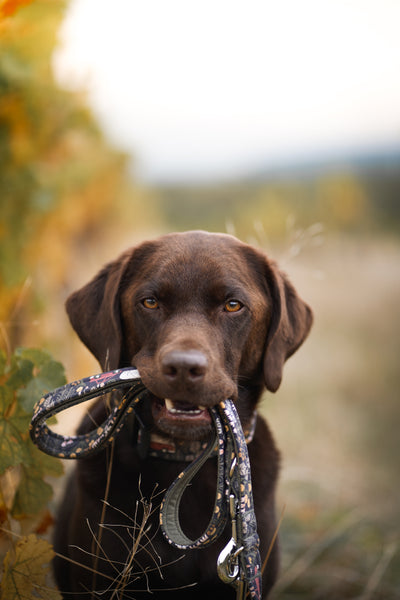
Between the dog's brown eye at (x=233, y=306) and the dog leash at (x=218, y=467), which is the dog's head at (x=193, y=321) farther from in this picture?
the dog leash at (x=218, y=467)

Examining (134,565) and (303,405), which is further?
(303,405)

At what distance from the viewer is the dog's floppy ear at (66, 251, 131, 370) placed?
2674 millimetres

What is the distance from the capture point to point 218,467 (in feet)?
7.24

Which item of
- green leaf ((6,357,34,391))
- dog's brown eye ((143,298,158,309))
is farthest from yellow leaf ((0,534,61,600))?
dog's brown eye ((143,298,158,309))

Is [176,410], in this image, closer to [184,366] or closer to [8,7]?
[184,366]

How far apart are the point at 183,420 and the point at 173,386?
0.79ft

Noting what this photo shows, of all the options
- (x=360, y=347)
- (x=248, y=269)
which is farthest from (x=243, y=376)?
(x=360, y=347)

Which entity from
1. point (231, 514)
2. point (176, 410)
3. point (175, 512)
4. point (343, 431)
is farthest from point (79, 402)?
point (343, 431)

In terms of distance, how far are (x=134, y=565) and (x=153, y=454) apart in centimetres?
45

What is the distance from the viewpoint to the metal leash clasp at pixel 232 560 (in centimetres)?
201

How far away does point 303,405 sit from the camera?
7.60m

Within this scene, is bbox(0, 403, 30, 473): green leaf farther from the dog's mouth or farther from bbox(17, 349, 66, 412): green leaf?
the dog's mouth

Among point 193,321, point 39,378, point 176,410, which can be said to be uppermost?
point 193,321

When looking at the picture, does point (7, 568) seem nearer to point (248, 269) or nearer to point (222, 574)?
point (222, 574)
